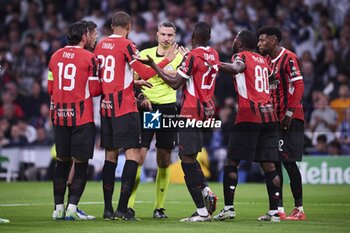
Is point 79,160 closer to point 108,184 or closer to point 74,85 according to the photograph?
point 108,184

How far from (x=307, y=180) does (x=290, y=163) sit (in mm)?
8457

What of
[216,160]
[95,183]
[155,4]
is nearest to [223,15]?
[155,4]

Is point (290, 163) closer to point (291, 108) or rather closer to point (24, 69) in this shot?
point (291, 108)

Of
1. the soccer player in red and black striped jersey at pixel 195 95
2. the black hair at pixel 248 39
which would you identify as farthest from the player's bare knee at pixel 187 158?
the black hair at pixel 248 39

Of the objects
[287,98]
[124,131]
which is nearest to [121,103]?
[124,131]

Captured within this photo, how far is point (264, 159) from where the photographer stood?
12391 millimetres

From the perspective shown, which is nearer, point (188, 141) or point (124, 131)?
point (188, 141)

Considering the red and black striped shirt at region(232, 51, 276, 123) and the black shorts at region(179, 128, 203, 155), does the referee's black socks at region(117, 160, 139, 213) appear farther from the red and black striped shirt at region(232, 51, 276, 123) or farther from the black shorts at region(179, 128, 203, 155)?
the red and black striped shirt at region(232, 51, 276, 123)

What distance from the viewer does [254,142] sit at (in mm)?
12312

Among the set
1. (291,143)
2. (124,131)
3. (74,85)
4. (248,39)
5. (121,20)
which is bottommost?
(291,143)

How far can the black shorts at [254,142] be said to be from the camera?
12.3 m

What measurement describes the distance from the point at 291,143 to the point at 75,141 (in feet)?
10.2

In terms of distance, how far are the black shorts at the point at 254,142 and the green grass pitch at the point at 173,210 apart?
864mm

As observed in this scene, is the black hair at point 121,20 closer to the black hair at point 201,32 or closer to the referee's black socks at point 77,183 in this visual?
the black hair at point 201,32
